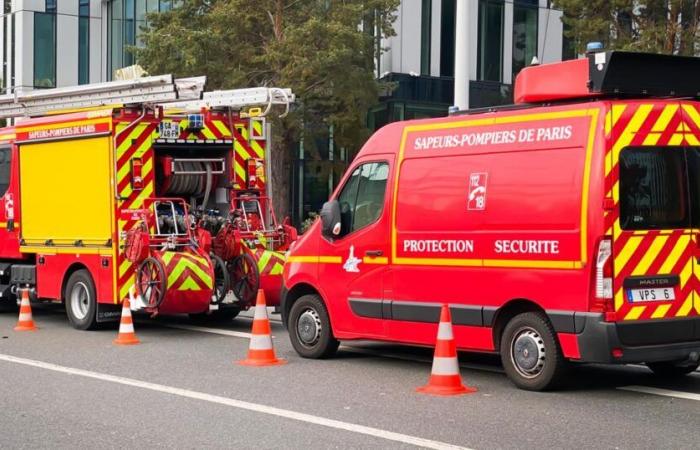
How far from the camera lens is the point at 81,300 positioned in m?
14.9

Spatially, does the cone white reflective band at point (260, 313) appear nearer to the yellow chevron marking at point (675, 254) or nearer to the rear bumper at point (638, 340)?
the rear bumper at point (638, 340)

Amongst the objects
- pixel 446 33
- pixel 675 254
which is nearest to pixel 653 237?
pixel 675 254

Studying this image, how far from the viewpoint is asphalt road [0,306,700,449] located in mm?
7664

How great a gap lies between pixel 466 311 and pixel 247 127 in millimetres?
6400

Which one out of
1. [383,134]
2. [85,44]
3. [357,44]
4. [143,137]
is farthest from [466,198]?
[85,44]

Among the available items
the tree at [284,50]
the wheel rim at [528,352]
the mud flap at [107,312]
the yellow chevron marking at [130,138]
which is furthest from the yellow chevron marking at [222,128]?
the tree at [284,50]

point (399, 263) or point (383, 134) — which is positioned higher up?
point (383, 134)

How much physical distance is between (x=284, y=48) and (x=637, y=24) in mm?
8176

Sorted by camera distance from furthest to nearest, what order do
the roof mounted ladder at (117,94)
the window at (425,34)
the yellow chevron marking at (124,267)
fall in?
the window at (425,34) < the yellow chevron marking at (124,267) < the roof mounted ladder at (117,94)

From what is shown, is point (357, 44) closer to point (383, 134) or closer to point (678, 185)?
point (383, 134)

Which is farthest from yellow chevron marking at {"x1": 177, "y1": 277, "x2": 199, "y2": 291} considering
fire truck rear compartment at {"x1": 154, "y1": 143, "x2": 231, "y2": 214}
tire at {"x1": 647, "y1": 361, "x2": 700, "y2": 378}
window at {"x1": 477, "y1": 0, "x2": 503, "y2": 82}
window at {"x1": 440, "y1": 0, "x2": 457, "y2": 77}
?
window at {"x1": 477, "y1": 0, "x2": 503, "y2": 82}

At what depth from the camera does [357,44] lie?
1033 inches

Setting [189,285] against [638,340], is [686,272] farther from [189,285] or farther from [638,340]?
[189,285]

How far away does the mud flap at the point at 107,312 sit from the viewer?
47.7 feet
